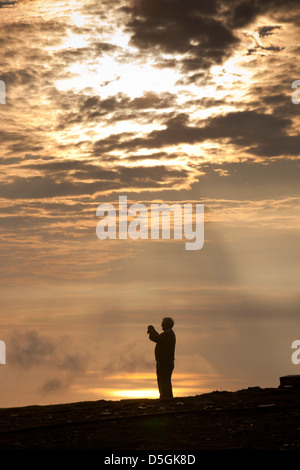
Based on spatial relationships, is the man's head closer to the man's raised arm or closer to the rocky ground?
the man's raised arm

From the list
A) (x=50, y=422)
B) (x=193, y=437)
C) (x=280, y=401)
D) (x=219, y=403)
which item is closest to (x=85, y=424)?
(x=50, y=422)

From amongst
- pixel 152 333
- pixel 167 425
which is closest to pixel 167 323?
pixel 152 333

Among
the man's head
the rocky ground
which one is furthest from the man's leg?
the rocky ground

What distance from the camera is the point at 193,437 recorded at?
48.4ft

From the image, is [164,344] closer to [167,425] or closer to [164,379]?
[164,379]

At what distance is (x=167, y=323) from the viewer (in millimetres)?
22734

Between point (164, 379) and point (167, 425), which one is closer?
point (167, 425)

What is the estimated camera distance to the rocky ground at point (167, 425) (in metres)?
14.2

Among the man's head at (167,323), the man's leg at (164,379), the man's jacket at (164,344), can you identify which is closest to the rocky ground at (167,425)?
the man's leg at (164,379)

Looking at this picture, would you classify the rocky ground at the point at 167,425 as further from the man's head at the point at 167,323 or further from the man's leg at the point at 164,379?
the man's head at the point at 167,323

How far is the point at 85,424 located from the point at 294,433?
190 inches

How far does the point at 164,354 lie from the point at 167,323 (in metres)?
0.99

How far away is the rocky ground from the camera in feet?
46.5
